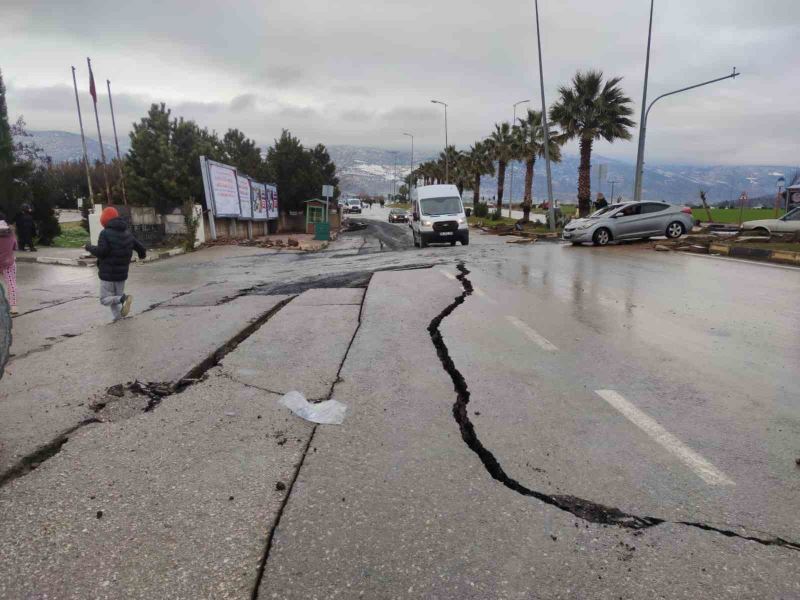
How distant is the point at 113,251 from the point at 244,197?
24.8m

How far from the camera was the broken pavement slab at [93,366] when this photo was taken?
3.65m

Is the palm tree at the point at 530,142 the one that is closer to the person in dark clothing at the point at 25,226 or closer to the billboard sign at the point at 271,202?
the billboard sign at the point at 271,202

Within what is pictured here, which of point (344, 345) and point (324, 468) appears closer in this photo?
point (324, 468)

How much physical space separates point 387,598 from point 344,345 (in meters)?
3.95

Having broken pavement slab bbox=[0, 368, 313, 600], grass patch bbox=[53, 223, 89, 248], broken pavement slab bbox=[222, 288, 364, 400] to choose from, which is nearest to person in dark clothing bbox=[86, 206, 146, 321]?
broken pavement slab bbox=[222, 288, 364, 400]

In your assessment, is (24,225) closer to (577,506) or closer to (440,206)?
(440,206)

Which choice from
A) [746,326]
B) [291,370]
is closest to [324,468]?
[291,370]

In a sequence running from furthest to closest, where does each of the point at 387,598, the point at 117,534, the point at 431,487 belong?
the point at 431,487, the point at 117,534, the point at 387,598

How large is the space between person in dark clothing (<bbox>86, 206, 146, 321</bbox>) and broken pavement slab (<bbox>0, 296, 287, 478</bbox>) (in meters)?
0.43

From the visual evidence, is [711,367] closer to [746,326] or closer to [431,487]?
[746,326]

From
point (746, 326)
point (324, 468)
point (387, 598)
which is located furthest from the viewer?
point (746, 326)

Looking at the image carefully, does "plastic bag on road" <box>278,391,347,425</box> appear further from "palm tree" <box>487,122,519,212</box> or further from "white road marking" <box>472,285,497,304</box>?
"palm tree" <box>487,122,519,212</box>

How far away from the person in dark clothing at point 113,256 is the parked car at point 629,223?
1588cm

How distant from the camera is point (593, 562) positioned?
2258mm
